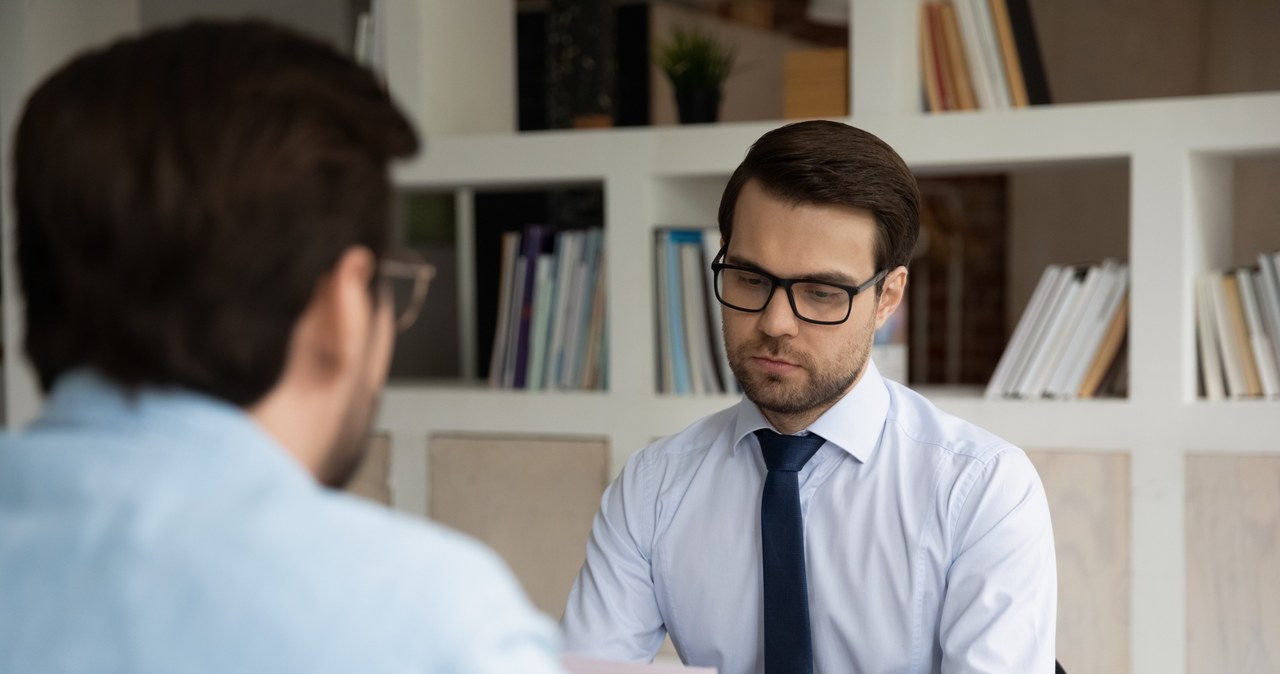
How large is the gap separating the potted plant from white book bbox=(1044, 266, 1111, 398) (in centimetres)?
94

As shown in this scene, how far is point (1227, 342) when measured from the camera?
244 centimetres

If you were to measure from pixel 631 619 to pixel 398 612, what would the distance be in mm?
1148

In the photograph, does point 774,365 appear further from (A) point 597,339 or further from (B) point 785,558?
(A) point 597,339

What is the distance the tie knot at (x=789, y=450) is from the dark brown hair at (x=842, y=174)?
272 millimetres

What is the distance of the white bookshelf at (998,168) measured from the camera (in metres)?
2.43

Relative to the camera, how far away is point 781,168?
1.78m

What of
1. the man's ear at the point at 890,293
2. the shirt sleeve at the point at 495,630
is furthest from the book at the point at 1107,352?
the shirt sleeve at the point at 495,630

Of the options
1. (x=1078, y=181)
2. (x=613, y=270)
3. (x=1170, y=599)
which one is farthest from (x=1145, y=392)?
(x=1078, y=181)

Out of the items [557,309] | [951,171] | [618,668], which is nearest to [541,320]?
[557,309]

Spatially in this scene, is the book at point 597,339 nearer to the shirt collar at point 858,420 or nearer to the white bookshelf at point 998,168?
the white bookshelf at point 998,168

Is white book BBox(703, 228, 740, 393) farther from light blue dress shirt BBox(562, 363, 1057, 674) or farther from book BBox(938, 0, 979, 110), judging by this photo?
light blue dress shirt BBox(562, 363, 1057, 674)

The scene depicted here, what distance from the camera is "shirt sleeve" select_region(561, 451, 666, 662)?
5.85 feet

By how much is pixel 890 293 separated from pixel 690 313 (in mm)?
960

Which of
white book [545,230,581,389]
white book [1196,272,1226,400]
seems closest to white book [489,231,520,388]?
white book [545,230,581,389]
